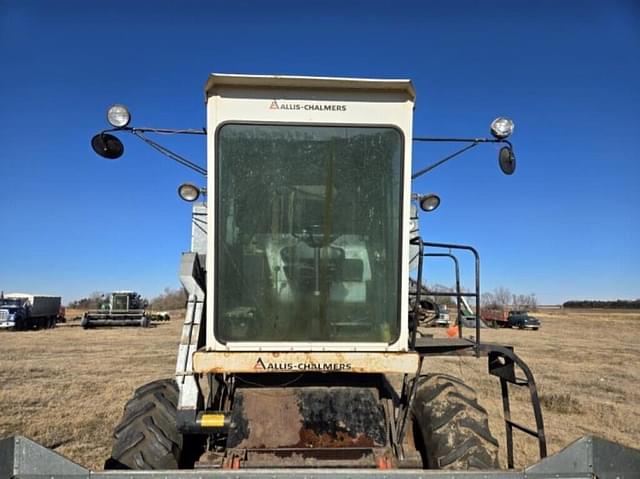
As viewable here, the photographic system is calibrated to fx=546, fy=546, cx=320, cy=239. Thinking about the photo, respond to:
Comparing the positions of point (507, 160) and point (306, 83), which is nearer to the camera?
point (306, 83)

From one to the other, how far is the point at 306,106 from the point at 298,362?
1.70 meters

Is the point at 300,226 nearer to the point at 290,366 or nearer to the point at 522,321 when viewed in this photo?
the point at 290,366

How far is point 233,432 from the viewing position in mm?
3604

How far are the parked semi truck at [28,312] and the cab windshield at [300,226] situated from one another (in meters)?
40.3

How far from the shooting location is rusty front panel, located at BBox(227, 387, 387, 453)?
354cm

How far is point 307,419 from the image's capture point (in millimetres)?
3668

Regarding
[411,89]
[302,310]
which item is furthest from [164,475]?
[411,89]

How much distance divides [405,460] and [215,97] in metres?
2.76

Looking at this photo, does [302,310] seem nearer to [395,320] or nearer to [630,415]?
[395,320]

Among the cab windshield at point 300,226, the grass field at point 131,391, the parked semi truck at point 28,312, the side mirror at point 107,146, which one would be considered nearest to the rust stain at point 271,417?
the cab windshield at point 300,226

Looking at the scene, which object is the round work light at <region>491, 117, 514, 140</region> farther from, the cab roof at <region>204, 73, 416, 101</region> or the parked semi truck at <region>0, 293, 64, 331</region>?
the parked semi truck at <region>0, 293, 64, 331</region>

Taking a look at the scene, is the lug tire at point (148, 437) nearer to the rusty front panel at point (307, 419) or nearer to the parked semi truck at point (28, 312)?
the rusty front panel at point (307, 419)

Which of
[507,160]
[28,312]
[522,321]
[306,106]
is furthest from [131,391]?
[522,321]

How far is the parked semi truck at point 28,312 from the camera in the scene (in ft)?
124
